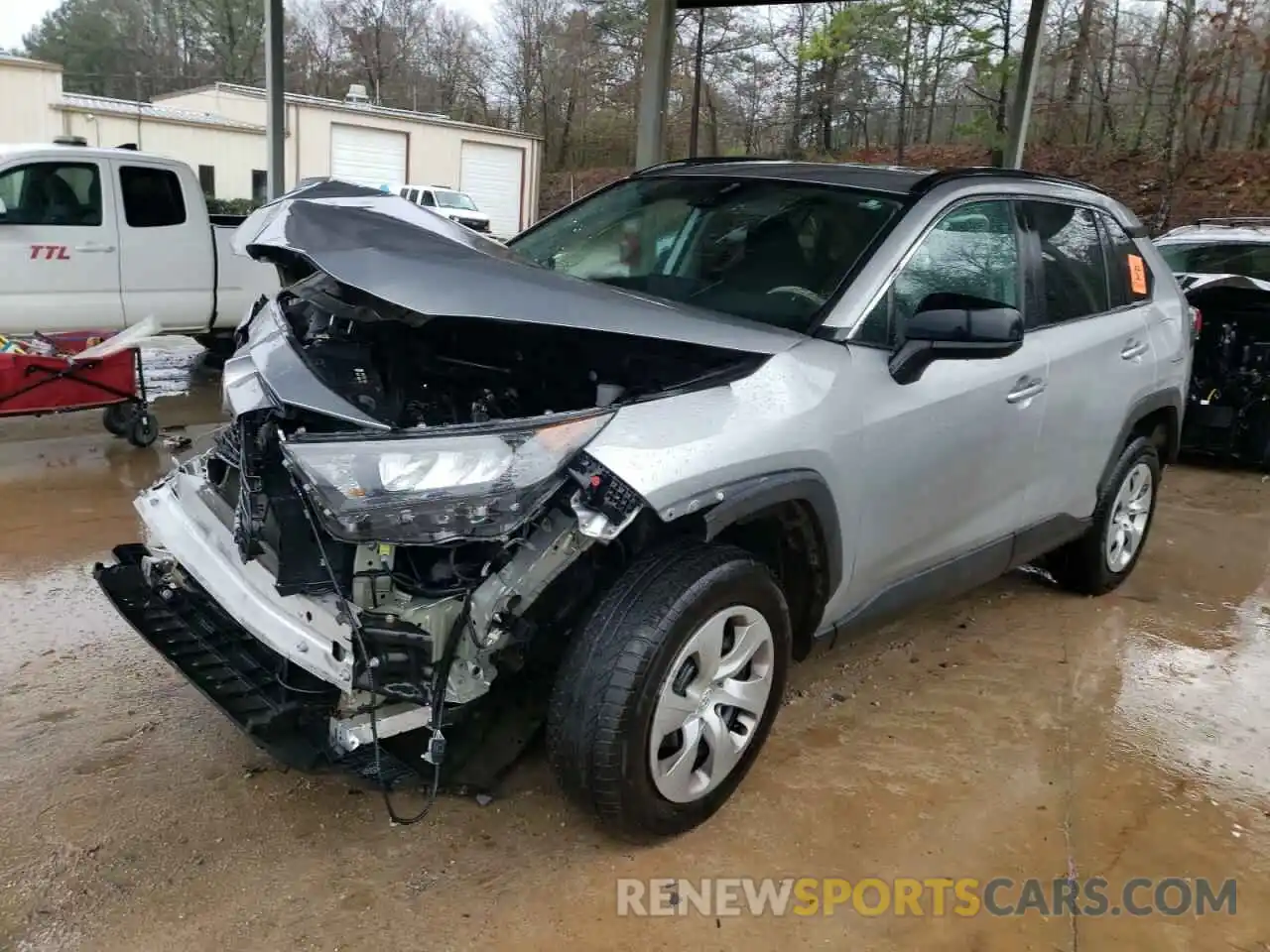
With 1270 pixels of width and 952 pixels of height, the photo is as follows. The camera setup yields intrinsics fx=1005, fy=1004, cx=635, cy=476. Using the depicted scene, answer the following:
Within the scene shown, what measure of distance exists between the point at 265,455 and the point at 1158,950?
2.51m

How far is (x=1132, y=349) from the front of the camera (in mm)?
4141

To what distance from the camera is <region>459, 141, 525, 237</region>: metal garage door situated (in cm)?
3316

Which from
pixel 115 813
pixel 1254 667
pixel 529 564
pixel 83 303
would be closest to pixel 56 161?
pixel 83 303

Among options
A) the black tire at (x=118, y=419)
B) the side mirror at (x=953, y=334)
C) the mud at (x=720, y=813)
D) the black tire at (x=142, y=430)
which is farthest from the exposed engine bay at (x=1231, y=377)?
the black tire at (x=118, y=419)

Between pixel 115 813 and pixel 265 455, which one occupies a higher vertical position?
pixel 265 455

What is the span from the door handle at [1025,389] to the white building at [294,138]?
21.5 meters

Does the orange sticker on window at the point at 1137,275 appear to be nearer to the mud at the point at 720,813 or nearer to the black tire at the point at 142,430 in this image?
the mud at the point at 720,813

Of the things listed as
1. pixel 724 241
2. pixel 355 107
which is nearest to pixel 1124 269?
pixel 724 241

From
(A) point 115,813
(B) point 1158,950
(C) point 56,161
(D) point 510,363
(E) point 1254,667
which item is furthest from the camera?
(C) point 56,161

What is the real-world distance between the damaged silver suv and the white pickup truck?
491cm

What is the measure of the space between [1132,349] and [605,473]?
2.88 metres

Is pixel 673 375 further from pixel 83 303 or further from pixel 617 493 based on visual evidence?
pixel 83 303

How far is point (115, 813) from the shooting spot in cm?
268

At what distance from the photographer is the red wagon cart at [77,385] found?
5.54m
